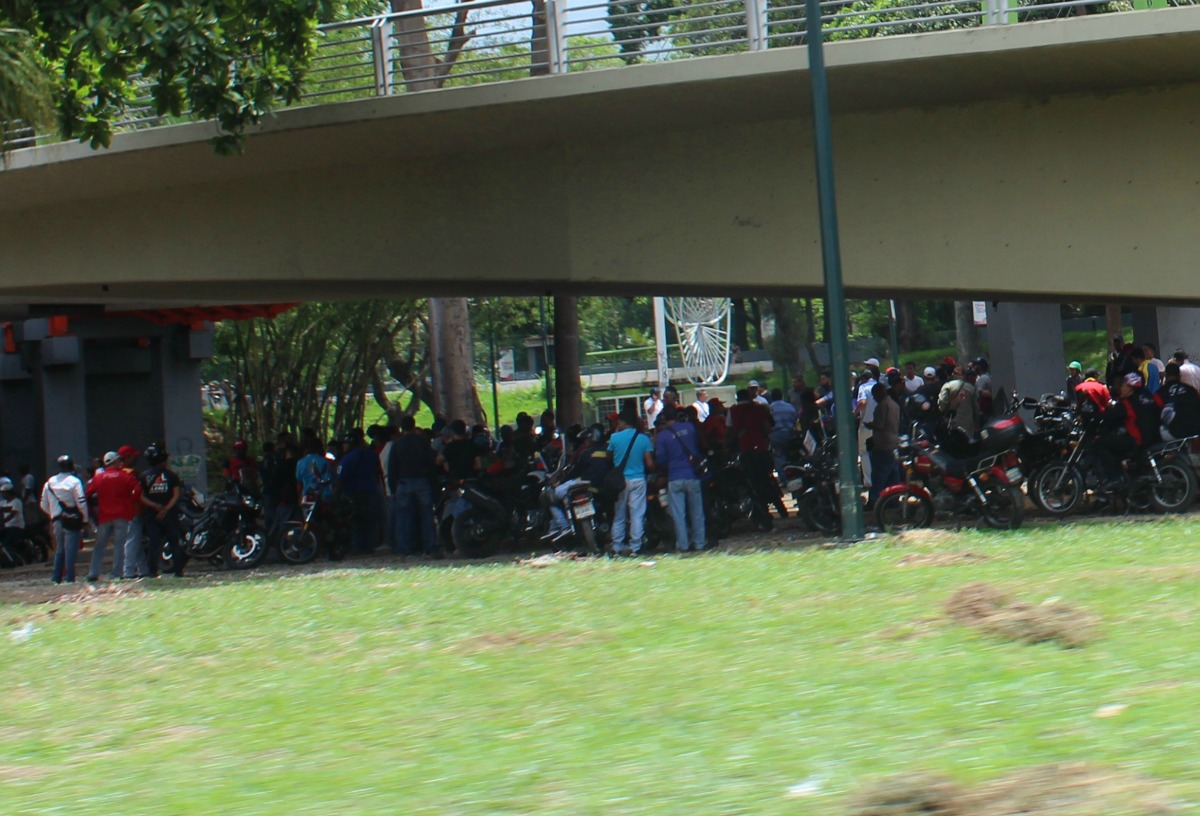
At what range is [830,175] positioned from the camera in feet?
43.2

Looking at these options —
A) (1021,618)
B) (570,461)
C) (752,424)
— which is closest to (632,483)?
(570,461)

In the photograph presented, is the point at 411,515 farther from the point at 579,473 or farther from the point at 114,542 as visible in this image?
the point at 114,542

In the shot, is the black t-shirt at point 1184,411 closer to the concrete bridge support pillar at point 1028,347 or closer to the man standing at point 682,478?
the man standing at point 682,478

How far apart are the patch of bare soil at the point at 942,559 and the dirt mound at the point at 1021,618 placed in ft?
7.65

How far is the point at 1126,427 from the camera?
589 inches

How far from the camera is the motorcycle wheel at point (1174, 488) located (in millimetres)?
14625

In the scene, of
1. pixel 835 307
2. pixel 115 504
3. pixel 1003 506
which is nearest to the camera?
pixel 835 307

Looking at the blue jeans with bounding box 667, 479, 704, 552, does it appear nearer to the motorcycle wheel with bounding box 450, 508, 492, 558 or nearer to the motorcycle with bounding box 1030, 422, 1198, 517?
the motorcycle wheel with bounding box 450, 508, 492, 558

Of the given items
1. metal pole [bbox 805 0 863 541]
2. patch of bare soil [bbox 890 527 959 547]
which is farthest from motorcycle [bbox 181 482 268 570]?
patch of bare soil [bbox 890 527 959 547]

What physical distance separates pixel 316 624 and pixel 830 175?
22.3ft

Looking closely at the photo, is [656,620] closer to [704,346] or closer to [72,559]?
[72,559]

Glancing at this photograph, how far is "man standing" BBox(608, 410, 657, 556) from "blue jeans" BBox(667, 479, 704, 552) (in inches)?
13.7

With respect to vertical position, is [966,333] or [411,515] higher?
[966,333]

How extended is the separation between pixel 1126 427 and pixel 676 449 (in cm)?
493
